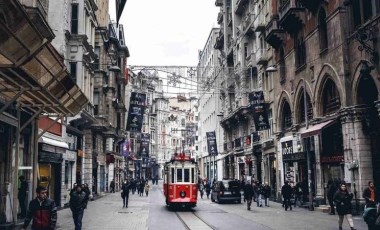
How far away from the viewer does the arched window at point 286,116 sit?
34.3m

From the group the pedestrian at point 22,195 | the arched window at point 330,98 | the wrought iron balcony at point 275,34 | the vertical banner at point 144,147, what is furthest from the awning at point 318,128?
the vertical banner at point 144,147

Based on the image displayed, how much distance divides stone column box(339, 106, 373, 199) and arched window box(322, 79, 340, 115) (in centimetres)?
226

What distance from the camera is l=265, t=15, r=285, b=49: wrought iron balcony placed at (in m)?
34.3

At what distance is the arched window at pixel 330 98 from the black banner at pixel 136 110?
500 inches

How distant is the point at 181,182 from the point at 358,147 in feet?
36.4

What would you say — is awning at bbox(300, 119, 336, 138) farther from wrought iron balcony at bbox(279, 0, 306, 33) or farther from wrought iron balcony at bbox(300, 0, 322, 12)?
wrought iron balcony at bbox(279, 0, 306, 33)

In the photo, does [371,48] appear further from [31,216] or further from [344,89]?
[31,216]

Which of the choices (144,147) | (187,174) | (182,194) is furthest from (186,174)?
(144,147)

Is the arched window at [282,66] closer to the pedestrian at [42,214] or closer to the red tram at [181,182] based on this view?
the red tram at [181,182]

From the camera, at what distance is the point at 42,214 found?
945 cm

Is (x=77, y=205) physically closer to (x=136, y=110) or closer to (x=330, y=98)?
(x=330, y=98)

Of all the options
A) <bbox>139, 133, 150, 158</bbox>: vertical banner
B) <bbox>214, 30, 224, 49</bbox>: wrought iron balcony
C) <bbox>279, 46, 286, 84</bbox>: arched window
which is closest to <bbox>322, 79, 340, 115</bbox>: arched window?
<bbox>279, 46, 286, 84</bbox>: arched window

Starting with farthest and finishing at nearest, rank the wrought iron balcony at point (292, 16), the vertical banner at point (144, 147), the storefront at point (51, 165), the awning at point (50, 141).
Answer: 1. the vertical banner at point (144, 147)
2. the wrought iron balcony at point (292, 16)
3. the storefront at point (51, 165)
4. the awning at point (50, 141)

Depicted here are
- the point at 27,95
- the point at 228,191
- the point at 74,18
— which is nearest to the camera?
the point at 27,95
